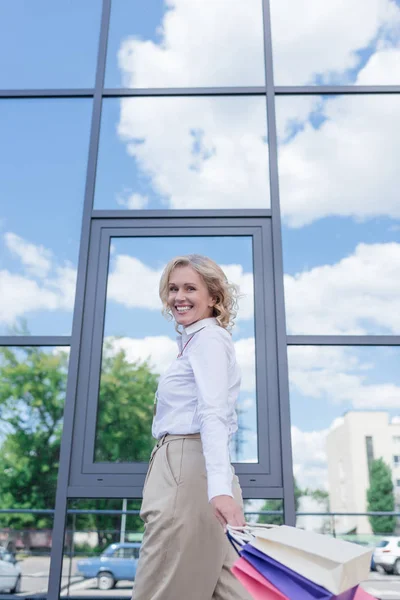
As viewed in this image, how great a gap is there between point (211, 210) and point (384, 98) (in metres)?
1.00

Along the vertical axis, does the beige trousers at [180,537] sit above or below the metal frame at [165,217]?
below

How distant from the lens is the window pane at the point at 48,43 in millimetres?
2492

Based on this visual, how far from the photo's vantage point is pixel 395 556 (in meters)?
4.45

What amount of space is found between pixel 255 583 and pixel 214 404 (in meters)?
0.37

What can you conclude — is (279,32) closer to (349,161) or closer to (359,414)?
(349,161)

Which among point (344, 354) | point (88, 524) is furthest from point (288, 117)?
point (88, 524)

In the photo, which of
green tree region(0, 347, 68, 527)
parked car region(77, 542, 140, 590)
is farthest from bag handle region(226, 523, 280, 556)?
parked car region(77, 542, 140, 590)

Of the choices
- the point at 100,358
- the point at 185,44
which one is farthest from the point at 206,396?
the point at 185,44

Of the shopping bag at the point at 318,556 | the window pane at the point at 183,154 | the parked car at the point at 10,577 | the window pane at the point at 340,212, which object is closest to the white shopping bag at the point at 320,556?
the shopping bag at the point at 318,556

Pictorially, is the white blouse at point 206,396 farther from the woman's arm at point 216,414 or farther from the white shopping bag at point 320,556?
the white shopping bag at point 320,556

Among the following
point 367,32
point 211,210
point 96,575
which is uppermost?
point 367,32

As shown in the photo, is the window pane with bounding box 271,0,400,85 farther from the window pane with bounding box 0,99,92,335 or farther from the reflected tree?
the reflected tree

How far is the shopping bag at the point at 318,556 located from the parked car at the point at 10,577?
1.65 metres

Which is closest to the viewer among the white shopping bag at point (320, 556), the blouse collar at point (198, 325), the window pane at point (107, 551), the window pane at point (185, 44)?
the white shopping bag at point (320, 556)
